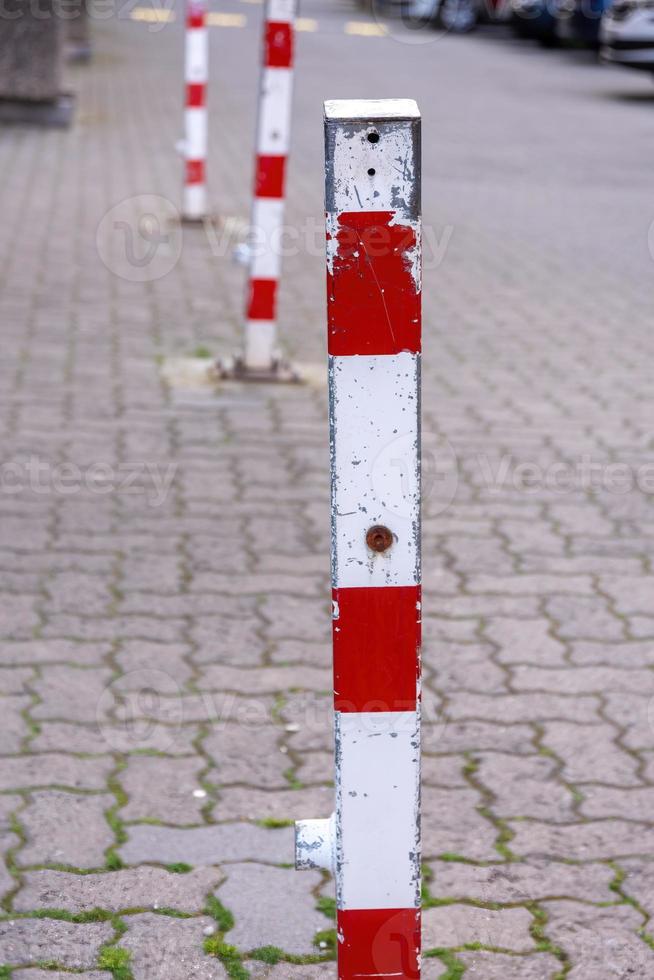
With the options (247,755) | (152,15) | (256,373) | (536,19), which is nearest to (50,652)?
(247,755)

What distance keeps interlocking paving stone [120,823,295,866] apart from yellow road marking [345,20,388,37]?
84.4 ft

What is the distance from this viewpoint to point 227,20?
2936 cm

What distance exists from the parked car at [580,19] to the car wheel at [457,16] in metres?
3.78

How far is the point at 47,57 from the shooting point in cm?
1350

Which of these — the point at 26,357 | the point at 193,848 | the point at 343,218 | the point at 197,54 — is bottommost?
the point at 193,848

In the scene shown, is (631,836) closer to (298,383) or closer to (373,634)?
(373,634)

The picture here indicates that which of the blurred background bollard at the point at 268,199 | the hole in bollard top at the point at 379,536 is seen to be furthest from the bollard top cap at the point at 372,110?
the blurred background bollard at the point at 268,199

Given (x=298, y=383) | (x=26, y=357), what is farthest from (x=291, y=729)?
(x=26, y=357)

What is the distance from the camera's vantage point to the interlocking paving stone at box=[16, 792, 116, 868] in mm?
2943

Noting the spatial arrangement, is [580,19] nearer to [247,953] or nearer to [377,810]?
[247,953]

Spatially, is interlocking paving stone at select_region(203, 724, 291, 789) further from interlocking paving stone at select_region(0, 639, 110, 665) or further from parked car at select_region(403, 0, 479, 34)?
parked car at select_region(403, 0, 479, 34)

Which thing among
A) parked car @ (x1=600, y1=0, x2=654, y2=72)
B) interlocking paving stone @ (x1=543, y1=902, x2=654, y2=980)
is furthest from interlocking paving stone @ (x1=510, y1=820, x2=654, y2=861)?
parked car @ (x1=600, y1=0, x2=654, y2=72)

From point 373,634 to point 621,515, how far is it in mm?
3169

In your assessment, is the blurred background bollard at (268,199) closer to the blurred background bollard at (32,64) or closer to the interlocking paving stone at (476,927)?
the interlocking paving stone at (476,927)
